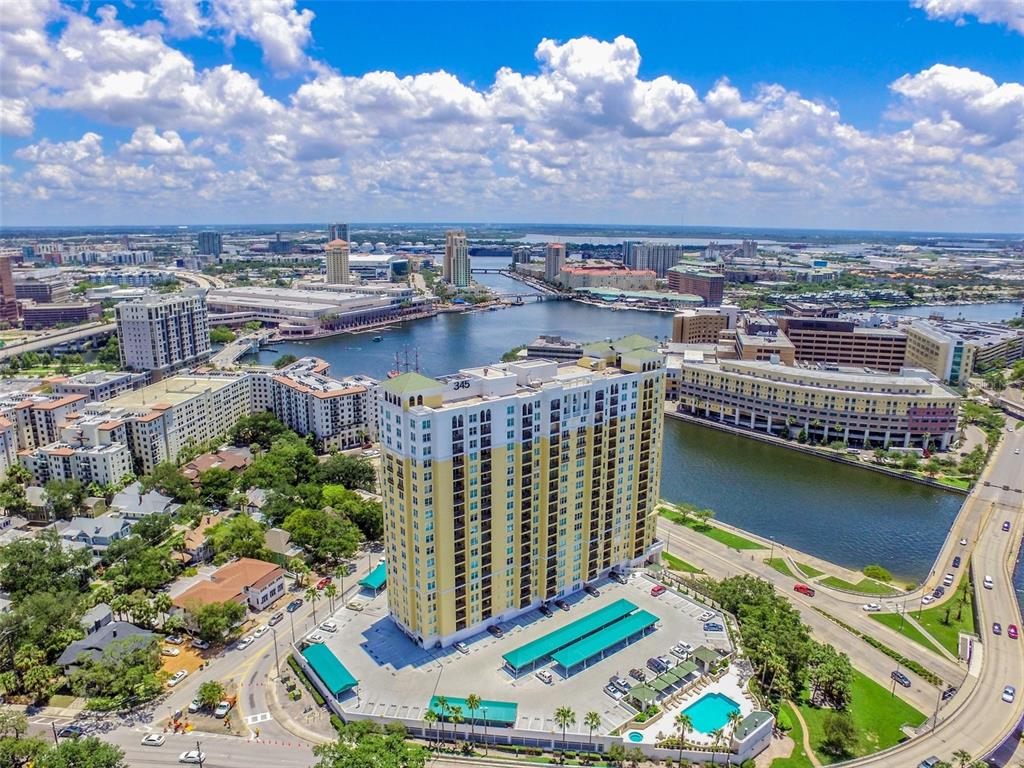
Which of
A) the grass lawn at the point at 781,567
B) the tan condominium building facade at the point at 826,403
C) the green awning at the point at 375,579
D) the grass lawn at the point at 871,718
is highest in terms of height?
the tan condominium building facade at the point at 826,403

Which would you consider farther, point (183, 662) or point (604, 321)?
point (604, 321)

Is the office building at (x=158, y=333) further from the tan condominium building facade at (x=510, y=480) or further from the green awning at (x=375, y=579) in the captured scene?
the tan condominium building facade at (x=510, y=480)

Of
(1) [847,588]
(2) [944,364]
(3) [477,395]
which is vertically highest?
(3) [477,395]

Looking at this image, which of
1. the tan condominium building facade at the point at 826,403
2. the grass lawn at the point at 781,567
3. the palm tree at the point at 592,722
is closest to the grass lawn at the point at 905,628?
the grass lawn at the point at 781,567

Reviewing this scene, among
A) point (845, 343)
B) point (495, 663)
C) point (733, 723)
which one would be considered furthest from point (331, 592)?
point (845, 343)

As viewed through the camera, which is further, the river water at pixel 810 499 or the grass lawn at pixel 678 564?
the river water at pixel 810 499

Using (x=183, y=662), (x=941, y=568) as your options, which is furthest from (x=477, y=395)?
(x=941, y=568)

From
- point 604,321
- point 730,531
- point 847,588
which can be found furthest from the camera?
point 604,321

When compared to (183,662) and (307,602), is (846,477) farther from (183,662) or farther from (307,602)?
(183,662)
